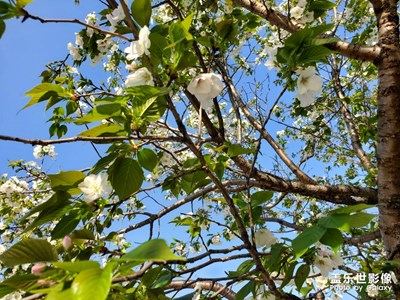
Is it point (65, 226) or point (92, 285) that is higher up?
point (65, 226)

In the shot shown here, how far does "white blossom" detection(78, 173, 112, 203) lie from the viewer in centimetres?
80

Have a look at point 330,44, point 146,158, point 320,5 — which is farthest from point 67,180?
point 330,44

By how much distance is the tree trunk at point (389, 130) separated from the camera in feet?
4.42

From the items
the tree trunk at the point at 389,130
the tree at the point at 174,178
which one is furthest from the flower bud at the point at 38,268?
the tree trunk at the point at 389,130

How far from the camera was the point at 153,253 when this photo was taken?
0.41 meters

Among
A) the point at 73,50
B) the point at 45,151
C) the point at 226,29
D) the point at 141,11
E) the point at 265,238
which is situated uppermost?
the point at 45,151

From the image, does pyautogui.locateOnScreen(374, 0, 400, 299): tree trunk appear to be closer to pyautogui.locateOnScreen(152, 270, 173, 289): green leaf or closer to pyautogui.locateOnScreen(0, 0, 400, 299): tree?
pyautogui.locateOnScreen(0, 0, 400, 299): tree

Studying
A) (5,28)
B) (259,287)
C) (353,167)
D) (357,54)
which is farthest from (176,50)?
(353,167)

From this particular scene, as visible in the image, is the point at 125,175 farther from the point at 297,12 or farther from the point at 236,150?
the point at 297,12

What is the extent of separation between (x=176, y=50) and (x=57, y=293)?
52 cm

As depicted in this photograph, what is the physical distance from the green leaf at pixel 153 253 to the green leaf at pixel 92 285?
0.04 meters

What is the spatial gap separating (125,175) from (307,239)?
0.43 meters

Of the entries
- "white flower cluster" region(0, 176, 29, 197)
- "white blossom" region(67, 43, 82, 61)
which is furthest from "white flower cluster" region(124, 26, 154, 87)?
"white flower cluster" region(0, 176, 29, 197)

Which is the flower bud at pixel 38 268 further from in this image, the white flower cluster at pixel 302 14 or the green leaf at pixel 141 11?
the white flower cluster at pixel 302 14
